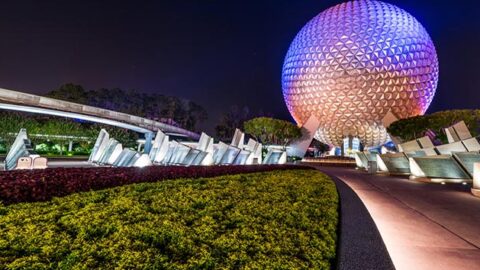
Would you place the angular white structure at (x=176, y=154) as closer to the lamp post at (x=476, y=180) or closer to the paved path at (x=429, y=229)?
the paved path at (x=429, y=229)

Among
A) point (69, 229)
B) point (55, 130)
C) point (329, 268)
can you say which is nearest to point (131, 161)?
point (69, 229)

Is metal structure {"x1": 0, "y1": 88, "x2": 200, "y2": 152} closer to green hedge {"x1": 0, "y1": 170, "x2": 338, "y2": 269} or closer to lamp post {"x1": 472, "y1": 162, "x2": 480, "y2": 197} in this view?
green hedge {"x1": 0, "y1": 170, "x2": 338, "y2": 269}

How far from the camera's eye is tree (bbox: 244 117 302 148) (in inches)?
1944

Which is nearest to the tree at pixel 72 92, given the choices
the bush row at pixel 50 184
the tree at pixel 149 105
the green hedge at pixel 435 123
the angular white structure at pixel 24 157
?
the tree at pixel 149 105

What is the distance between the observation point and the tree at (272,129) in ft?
162

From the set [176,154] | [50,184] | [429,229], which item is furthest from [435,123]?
[50,184]

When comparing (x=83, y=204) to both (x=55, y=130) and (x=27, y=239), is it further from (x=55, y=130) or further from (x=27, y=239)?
(x=55, y=130)

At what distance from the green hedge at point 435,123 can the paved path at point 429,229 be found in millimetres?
31866

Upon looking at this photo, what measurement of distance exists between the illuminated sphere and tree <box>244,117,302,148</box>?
3.69 metres

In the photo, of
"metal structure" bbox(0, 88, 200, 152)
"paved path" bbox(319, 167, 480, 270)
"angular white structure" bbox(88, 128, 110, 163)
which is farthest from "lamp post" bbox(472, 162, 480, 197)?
"metal structure" bbox(0, 88, 200, 152)

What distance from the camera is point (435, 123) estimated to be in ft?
126

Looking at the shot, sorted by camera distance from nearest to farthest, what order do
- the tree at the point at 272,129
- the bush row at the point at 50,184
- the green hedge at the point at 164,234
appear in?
1. the green hedge at the point at 164,234
2. the bush row at the point at 50,184
3. the tree at the point at 272,129

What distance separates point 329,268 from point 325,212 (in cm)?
220

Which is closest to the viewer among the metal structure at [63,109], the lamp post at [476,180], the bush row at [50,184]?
the bush row at [50,184]
